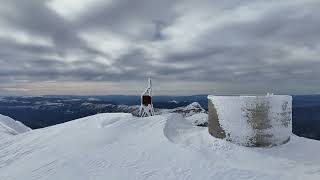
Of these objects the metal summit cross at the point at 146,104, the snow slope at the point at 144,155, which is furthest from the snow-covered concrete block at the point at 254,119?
the metal summit cross at the point at 146,104

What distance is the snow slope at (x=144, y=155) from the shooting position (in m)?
13.6

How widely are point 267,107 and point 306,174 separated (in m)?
4.11

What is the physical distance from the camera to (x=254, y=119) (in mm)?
16266

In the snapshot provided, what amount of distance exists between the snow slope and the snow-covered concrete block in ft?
1.56

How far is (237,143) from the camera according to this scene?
16688 millimetres

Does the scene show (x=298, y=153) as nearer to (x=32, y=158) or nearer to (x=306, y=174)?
(x=306, y=174)

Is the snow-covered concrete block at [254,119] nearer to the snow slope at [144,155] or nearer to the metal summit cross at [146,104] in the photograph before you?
the snow slope at [144,155]

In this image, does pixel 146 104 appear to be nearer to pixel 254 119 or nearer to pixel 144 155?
pixel 144 155

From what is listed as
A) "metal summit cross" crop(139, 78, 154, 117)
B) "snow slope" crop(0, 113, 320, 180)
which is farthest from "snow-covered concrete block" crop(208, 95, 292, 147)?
"metal summit cross" crop(139, 78, 154, 117)

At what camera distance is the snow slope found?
13570mm

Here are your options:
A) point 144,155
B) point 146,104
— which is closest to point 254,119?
point 144,155

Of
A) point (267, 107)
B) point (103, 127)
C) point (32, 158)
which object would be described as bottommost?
point (32, 158)

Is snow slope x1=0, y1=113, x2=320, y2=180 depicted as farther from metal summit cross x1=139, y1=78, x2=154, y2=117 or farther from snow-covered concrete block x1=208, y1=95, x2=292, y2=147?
metal summit cross x1=139, y1=78, x2=154, y2=117

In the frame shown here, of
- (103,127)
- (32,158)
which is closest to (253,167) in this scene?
(103,127)
